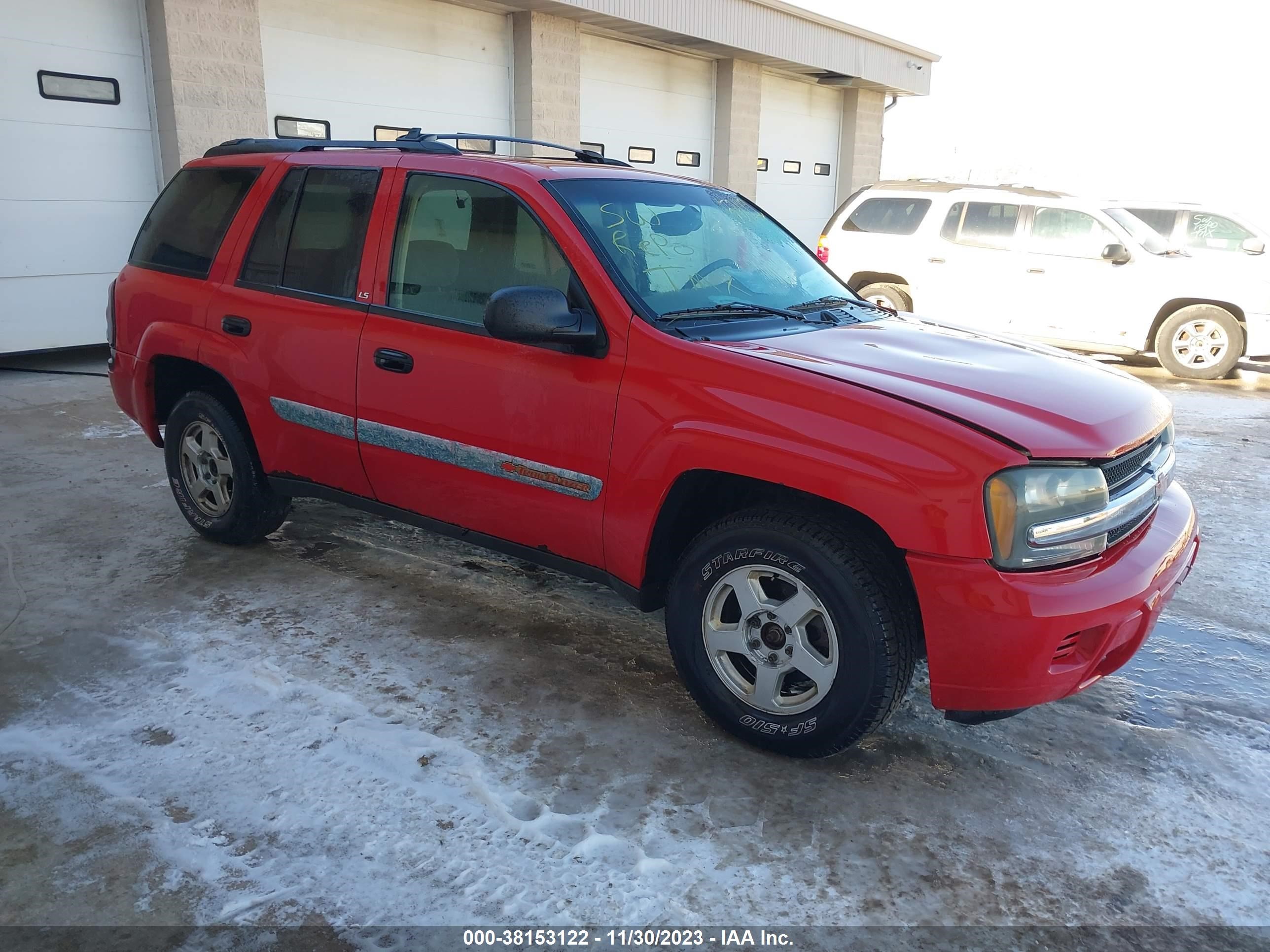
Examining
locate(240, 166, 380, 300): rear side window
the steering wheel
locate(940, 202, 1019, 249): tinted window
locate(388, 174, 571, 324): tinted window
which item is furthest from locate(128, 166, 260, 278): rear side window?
locate(940, 202, 1019, 249): tinted window

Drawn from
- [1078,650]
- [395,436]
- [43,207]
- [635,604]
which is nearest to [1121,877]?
[1078,650]

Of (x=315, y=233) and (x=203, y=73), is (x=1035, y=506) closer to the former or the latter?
(x=315, y=233)

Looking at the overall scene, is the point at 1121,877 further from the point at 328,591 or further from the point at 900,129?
the point at 900,129

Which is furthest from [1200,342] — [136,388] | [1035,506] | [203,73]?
[203,73]

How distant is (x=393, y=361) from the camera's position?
3.75 meters

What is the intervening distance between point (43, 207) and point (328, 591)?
22.3ft

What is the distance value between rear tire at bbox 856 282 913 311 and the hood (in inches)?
290

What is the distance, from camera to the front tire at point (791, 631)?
2787 mm

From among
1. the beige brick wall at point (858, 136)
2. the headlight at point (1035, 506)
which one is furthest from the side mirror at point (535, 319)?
the beige brick wall at point (858, 136)

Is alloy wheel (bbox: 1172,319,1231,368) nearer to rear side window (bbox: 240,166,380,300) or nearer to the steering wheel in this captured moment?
the steering wheel

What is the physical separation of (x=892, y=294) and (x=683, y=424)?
27.9ft

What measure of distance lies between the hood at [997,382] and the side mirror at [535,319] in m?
0.46

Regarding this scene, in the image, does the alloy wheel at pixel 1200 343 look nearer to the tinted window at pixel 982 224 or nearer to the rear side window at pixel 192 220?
the tinted window at pixel 982 224

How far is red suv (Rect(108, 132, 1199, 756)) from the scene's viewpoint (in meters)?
2.69
